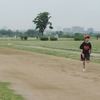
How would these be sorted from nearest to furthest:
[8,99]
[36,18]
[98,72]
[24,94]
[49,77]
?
[8,99]
[24,94]
[49,77]
[98,72]
[36,18]

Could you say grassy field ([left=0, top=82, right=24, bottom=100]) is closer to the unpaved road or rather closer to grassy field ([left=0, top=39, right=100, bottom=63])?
the unpaved road

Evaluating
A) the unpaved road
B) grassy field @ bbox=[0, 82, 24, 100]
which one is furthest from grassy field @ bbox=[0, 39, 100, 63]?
grassy field @ bbox=[0, 82, 24, 100]

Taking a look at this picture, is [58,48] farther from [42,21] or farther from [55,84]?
[42,21]

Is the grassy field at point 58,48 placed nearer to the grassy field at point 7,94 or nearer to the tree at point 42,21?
the grassy field at point 7,94

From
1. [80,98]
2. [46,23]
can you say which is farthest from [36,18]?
[80,98]

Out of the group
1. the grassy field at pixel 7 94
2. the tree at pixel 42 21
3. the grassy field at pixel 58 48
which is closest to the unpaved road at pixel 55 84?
the grassy field at pixel 7 94

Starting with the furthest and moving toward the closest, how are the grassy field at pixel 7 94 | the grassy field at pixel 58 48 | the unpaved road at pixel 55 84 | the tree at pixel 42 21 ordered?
the tree at pixel 42 21
the grassy field at pixel 58 48
the unpaved road at pixel 55 84
the grassy field at pixel 7 94

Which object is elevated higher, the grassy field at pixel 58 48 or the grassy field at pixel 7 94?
the grassy field at pixel 7 94

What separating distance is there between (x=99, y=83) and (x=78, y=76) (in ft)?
6.74

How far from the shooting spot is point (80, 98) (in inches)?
398

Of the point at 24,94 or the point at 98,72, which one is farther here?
the point at 98,72

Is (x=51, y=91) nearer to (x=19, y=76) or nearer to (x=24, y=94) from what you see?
(x=24, y=94)

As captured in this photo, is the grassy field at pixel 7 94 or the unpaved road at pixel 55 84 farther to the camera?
the unpaved road at pixel 55 84

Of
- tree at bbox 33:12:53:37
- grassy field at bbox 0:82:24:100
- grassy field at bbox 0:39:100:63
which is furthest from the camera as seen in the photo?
tree at bbox 33:12:53:37
